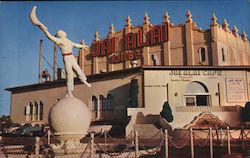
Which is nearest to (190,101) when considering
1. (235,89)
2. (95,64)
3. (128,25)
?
(235,89)

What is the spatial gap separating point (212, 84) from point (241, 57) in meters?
14.2

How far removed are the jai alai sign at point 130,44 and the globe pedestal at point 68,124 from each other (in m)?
28.4

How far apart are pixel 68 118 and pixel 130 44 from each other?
101 feet

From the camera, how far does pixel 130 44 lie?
1571 inches

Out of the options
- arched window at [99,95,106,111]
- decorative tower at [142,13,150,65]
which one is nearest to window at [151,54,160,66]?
decorative tower at [142,13,150,65]

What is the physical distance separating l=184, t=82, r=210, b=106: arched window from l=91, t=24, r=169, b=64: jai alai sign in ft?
31.6

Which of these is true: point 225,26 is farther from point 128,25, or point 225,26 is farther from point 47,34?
point 47,34

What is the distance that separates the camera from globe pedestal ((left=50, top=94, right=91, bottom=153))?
9781 millimetres

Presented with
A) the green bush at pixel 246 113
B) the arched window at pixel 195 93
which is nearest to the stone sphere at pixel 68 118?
the green bush at pixel 246 113

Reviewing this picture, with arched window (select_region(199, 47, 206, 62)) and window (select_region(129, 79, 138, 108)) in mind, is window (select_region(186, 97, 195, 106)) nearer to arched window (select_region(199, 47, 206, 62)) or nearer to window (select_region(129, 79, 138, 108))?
window (select_region(129, 79, 138, 108))

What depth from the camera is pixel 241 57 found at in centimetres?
4072

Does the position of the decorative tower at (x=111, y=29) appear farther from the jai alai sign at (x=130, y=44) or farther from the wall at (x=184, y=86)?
the wall at (x=184, y=86)

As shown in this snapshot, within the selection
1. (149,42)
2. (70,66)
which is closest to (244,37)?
(149,42)

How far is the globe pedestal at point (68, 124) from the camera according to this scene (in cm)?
978
